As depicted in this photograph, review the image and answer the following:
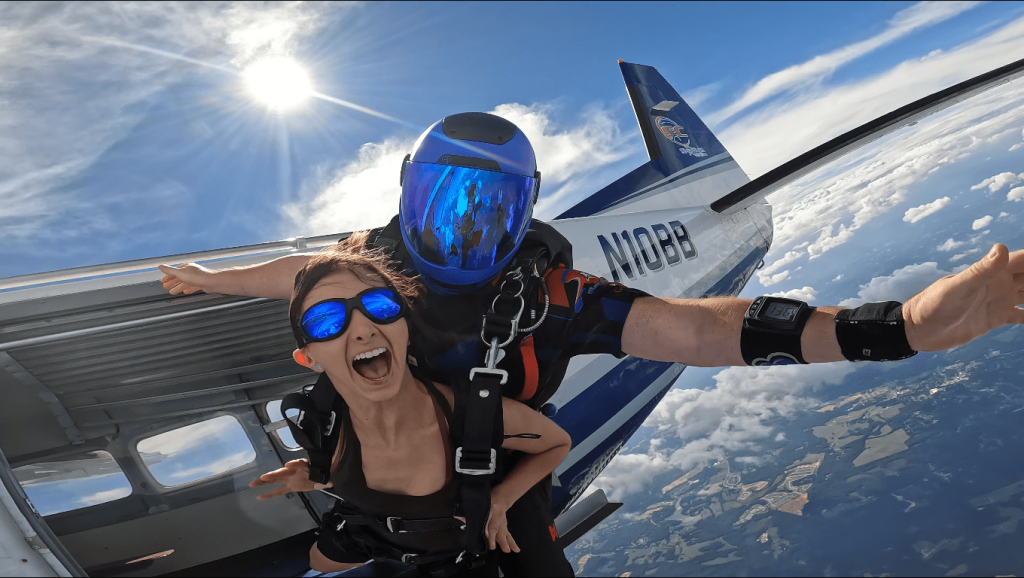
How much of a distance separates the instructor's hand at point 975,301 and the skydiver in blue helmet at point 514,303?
321mm

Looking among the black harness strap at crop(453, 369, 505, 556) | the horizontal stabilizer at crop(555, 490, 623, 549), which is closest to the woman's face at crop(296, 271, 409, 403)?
the black harness strap at crop(453, 369, 505, 556)

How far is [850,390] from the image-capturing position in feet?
287

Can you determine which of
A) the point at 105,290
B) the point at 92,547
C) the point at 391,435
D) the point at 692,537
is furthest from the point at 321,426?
the point at 692,537

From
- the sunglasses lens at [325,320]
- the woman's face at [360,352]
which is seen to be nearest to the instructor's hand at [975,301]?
the woman's face at [360,352]

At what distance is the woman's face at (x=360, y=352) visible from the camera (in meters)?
1.87

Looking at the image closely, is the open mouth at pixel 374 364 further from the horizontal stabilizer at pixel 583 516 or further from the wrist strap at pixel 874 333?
the horizontal stabilizer at pixel 583 516

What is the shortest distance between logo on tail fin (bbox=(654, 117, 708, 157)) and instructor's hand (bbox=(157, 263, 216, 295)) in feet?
26.7

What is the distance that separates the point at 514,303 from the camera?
2148 millimetres

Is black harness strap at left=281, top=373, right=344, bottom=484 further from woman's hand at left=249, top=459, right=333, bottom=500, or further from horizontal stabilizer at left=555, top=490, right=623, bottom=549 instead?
horizontal stabilizer at left=555, top=490, right=623, bottom=549

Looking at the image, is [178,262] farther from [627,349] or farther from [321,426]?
[627,349]

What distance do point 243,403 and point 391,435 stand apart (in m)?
3.43

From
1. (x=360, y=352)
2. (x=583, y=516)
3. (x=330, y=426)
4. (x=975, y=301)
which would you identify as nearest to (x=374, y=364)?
(x=360, y=352)

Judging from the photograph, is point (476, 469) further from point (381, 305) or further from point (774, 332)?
point (774, 332)

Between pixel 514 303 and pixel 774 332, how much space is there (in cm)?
98
